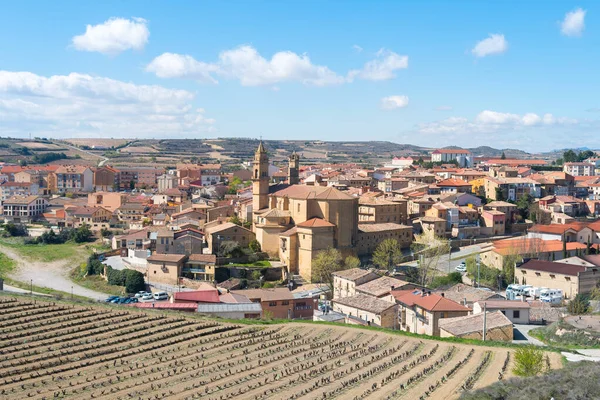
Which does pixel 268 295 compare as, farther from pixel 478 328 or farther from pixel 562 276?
pixel 562 276

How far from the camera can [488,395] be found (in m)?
16.5

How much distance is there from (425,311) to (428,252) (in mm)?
19615

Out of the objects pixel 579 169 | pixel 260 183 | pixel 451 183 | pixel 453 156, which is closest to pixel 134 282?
pixel 260 183

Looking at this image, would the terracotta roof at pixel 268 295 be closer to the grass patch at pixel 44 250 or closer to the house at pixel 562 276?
the house at pixel 562 276

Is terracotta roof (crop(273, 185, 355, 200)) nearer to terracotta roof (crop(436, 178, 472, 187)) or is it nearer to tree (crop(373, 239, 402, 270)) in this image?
tree (crop(373, 239, 402, 270))

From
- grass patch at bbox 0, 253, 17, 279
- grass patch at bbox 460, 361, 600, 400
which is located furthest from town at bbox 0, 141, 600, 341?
grass patch at bbox 460, 361, 600, 400

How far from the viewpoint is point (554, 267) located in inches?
1564

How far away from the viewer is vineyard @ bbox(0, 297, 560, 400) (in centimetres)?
2019

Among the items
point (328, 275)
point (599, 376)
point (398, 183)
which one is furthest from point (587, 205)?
point (599, 376)

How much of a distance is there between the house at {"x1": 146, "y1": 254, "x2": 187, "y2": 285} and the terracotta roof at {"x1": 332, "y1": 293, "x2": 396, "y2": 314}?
13342mm

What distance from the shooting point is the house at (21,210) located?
70188mm

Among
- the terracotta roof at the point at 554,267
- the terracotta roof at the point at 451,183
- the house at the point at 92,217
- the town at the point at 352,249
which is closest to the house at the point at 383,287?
the town at the point at 352,249

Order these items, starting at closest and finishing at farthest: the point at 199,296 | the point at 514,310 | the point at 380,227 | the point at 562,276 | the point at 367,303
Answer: the point at 514,310 → the point at 367,303 → the point at 199,296 → the point at 562,276 → the point at 380,227

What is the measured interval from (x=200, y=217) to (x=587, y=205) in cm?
3672
